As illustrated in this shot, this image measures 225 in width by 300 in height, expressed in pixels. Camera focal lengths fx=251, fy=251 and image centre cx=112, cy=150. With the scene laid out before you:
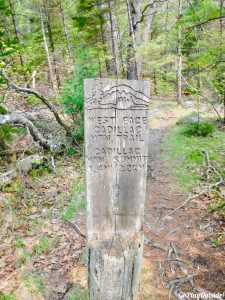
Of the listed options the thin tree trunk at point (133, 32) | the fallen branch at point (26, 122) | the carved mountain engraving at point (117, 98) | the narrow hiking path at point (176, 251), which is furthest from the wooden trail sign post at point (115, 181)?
the thin tree trunk at point (133, 32)

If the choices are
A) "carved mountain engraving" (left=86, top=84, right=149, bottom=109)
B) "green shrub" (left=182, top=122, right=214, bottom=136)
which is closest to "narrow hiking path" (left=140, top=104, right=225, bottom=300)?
"carved mountain engraving" (left=86, top=84, right=149, bottom=109)

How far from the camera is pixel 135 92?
2174 mm

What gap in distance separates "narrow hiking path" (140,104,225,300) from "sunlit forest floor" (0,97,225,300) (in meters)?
0.01

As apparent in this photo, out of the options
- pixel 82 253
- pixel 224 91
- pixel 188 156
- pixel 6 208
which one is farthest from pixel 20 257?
pixel 224 91

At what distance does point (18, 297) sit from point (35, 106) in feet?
23.2

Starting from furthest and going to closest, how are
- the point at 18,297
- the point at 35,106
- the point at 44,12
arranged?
the point at 44,12 → the point at 35,106 → the point at 18,297

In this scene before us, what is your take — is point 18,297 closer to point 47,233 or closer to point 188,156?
point 47,233

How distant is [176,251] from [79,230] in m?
1.62


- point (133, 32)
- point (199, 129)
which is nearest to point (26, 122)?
point (199, 129)

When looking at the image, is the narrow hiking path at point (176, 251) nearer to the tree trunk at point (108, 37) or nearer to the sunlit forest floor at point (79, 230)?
the sunlit forest floor at point (79, 230)

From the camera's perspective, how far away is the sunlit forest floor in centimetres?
334

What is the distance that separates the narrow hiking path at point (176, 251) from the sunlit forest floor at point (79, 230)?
0.01 m

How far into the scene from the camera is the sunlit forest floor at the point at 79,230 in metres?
3.34

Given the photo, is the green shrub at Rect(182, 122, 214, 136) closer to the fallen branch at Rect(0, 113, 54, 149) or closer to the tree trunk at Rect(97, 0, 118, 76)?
the tree trunk at Rect(97, 0, 118, 76)
